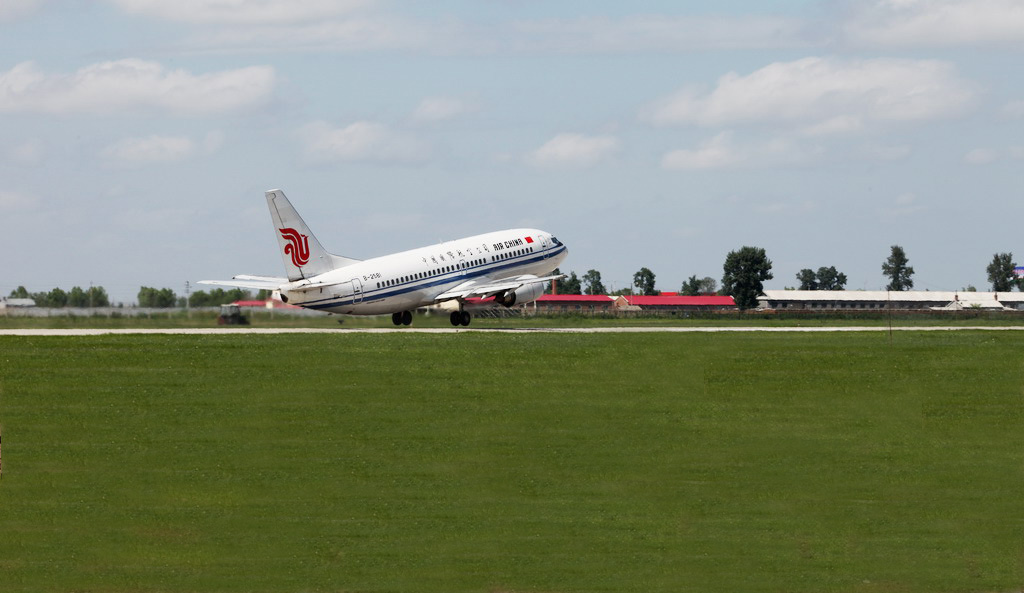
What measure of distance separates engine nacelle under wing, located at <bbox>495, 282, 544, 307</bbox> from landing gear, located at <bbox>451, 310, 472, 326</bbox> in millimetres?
1654

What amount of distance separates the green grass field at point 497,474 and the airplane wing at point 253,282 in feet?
52.1

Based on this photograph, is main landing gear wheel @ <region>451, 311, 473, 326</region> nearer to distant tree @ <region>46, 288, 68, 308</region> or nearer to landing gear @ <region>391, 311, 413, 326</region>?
landing gear @ <region>391, 311, 413, 326</region>

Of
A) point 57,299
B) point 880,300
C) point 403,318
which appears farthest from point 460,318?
point 880,300

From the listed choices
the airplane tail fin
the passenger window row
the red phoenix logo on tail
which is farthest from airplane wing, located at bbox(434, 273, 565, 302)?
the red phoenix logo on tail

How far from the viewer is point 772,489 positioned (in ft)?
95.0

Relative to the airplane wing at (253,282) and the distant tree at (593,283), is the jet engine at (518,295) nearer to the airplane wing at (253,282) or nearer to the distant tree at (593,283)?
the airplane wing at (253,282)

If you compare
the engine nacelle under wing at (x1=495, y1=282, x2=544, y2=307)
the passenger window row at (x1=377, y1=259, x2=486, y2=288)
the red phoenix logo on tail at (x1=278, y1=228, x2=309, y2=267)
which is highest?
the red phoenix logo on tail at (x1=278, y1=228, x2=309, y2=267)

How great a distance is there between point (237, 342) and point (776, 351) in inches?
759

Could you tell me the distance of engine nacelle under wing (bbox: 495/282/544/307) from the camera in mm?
65250

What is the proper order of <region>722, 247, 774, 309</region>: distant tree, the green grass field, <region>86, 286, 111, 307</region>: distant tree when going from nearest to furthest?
1. the green grass field
2. <region>86, 286, 111, 307</region>: distant tree
3. <region>722, 247, 774, 309</region>: distant tree

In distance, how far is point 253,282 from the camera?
6288 cm

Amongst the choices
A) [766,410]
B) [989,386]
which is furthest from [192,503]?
[989,386]

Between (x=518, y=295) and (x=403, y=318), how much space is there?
5.70m

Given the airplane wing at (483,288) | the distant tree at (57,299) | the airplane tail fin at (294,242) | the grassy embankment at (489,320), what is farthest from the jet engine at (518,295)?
the distant tree at (57,299)
